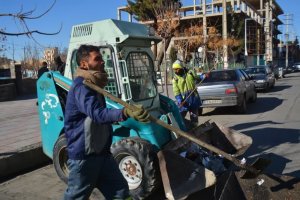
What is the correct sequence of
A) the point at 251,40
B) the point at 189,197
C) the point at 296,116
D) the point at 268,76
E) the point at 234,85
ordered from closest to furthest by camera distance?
1. the point at 189,197
2. the point at 296,116
3. the point at 234,85
4. the point at 268,76
5. the point at 251,40

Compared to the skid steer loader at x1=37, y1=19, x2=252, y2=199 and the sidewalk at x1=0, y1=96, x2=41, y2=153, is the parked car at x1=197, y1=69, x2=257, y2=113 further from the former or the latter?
the skid steer loader at x1=37, y1=19, x2=252, y2=199

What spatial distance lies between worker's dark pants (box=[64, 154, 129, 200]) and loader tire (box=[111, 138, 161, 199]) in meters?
1.34

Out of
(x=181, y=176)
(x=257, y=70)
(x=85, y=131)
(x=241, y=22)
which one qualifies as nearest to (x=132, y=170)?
(x=181, y=176)

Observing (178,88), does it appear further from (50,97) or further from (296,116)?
(296,116)

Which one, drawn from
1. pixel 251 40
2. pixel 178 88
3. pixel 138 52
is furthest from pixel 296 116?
pixel 251 40

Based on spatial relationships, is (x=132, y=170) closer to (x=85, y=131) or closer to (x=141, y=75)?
(x=141, y=75)

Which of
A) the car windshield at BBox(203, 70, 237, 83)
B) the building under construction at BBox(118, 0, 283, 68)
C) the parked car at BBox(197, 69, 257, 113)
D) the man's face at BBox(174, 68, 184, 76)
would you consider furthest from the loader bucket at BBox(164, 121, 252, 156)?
the building under construction at BBox(118, 0, 283, 68)

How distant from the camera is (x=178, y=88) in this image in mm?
8453

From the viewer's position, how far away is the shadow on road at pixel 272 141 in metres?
6.63

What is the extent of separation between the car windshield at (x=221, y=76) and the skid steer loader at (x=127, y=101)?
757cm

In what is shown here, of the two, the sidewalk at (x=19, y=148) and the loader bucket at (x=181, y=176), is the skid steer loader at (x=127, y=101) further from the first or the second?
the sidewalk at (x=19, y=148)

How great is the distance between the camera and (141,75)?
6.27 metres

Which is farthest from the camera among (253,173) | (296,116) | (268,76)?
(268,76)

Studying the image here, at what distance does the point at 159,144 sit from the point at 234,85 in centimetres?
822
